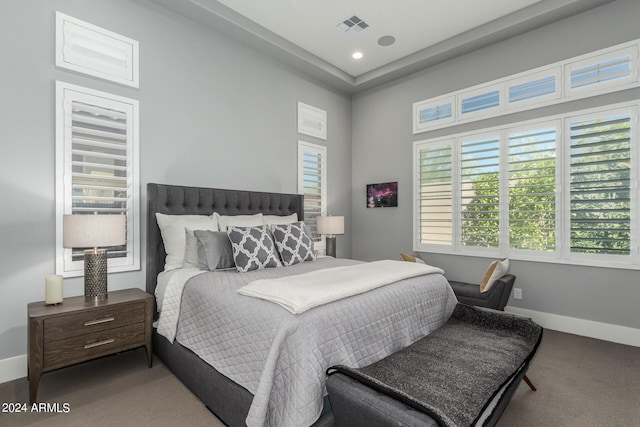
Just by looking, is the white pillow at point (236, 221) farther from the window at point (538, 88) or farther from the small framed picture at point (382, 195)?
the window at point (538, 88)

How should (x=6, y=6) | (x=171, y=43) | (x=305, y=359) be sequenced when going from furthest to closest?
1. (x=171, y=43)
2. (x=6, y=6)
3. (x=305, y=359)

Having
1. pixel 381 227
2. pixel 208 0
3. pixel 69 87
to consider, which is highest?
pixel 208 0

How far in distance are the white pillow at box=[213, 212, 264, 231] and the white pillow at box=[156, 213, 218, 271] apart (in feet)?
0.52

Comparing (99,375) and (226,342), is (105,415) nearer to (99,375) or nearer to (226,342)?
(99,375)

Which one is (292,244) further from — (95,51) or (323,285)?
(95,51)

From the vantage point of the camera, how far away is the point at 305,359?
1.47m

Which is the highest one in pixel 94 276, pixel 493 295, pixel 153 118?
pixel 153 118

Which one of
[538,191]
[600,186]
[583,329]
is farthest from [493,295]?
[600,186]

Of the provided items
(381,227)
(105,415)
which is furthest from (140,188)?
(381,227)

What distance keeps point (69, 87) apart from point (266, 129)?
A: 2002 mm

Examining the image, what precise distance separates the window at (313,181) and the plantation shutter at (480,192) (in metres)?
1.91

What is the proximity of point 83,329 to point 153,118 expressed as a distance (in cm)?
190

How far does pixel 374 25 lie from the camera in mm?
3629

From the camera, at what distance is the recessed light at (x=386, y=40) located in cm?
388
